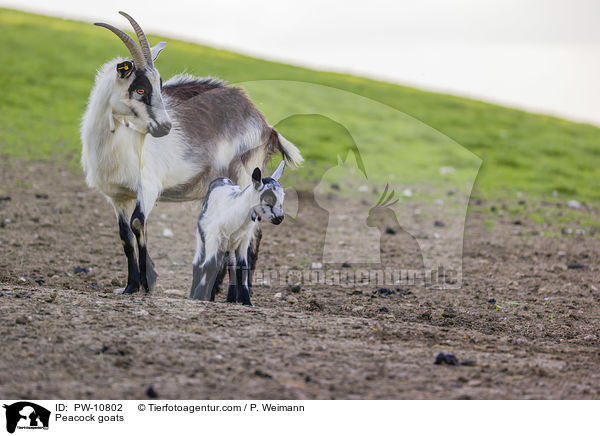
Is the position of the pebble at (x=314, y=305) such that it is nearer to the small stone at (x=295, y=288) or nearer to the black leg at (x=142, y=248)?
the small stone at (x=295, y=288)

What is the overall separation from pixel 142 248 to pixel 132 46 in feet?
7.75

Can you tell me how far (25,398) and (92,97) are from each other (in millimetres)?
4224

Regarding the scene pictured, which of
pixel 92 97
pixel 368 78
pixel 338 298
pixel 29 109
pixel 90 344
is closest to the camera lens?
pixel 90 344

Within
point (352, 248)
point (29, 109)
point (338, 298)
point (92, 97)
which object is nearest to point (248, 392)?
point (338, 298)

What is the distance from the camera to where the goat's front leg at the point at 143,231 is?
818 cm

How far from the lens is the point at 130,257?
8.52 meters

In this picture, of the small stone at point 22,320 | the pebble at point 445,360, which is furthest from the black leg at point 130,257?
the pebble at point 445,360

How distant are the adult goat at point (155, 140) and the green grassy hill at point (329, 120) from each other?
8553 millimetres

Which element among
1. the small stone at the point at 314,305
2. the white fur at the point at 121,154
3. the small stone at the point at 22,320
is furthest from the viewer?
the small stone at the point at 314,305

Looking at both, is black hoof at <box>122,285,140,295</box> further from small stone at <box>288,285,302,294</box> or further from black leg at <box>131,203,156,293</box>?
Result: small stone at <box>288,285,302,294</box>

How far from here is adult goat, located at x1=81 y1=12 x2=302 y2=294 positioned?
7.67 meters

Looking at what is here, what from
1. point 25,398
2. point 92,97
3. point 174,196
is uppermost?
point 92,97

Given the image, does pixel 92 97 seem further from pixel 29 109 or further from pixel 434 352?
pixel 29 109

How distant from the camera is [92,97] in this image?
835 centimetres
